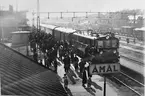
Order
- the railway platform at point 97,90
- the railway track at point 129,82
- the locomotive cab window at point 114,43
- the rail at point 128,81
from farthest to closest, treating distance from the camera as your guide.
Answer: the locomotive cab window at point 114,43
the rail at point 128,81
the railway track at point 129,82
the railway platform at point 97,90

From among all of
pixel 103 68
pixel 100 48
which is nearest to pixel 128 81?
pixel 100 48

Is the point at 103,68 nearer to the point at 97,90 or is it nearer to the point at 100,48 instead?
the point at 97,90

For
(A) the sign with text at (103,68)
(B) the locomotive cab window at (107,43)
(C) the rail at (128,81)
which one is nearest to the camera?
(A) the sign with text at (103,68)

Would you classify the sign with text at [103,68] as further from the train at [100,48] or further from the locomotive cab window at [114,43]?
the locomotive cab window at [114,43]

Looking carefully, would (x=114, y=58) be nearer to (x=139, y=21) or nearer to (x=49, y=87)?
(x=49, y=87)

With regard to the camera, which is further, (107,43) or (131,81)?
(107,43)

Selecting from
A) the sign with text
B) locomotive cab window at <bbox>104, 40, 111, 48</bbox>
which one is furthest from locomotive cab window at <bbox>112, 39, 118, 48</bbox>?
the sign with text

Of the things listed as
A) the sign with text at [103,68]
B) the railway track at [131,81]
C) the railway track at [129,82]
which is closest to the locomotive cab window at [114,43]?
the railway track at [131,81]

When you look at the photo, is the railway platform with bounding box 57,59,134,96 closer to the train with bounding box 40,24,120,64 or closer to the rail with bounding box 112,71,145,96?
the rail with bounding box 112,71,145,96

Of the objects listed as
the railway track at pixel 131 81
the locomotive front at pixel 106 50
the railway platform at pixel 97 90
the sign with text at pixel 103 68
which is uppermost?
the sign with text at pixel 103 68

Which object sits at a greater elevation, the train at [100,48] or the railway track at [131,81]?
the train at [100,48]

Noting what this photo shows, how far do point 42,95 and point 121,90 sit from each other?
9.52 meters

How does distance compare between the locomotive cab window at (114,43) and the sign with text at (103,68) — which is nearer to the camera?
the sign with text at (103,68)

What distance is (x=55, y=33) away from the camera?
114 feet
